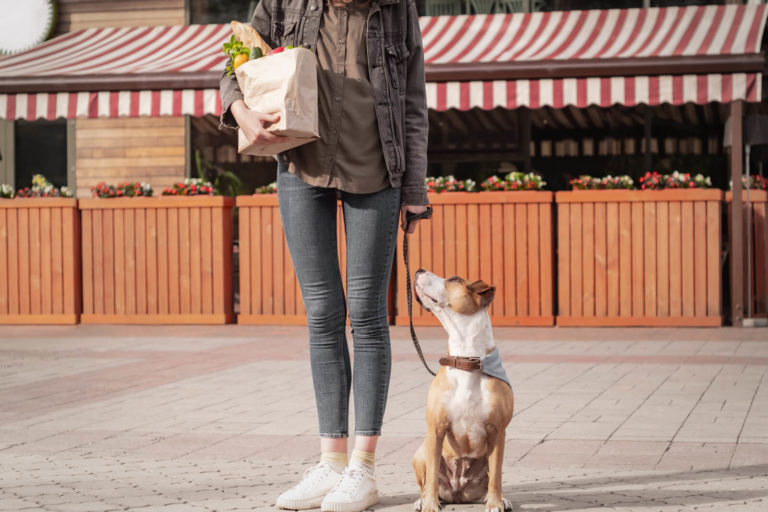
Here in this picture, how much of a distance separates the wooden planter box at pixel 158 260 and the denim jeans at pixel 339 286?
276 inches

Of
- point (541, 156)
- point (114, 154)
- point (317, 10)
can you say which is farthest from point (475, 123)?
point (317, 10)

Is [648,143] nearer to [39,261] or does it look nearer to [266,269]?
[266,269]

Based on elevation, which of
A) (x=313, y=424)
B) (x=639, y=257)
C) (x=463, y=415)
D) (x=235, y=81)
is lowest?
(x=313, y=424)

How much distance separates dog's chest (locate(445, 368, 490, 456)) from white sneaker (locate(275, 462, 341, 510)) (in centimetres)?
49

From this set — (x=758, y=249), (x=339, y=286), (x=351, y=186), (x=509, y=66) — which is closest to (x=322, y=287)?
(x=339, y=286)

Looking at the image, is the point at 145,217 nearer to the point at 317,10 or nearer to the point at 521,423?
the point at 521,423

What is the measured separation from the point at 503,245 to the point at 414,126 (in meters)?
6.49

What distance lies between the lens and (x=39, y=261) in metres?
11.0

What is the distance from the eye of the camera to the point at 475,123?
531 inches

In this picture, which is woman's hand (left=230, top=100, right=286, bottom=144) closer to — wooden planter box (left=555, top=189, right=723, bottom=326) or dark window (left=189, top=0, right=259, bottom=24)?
wooden planter box (left=555, top=189, right=723, bottom=326)

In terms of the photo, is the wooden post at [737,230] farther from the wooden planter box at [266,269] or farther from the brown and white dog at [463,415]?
the brown and white dog at [463,415]

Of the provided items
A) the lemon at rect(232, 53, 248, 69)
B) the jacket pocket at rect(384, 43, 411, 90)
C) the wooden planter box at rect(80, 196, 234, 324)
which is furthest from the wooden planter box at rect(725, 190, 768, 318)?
the lemon at rect(232, 53, 248, 69)

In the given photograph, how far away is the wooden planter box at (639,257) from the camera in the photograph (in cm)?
986

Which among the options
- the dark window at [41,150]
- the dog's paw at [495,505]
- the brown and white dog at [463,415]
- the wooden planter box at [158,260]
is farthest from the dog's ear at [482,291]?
the dark window at [41,150]
